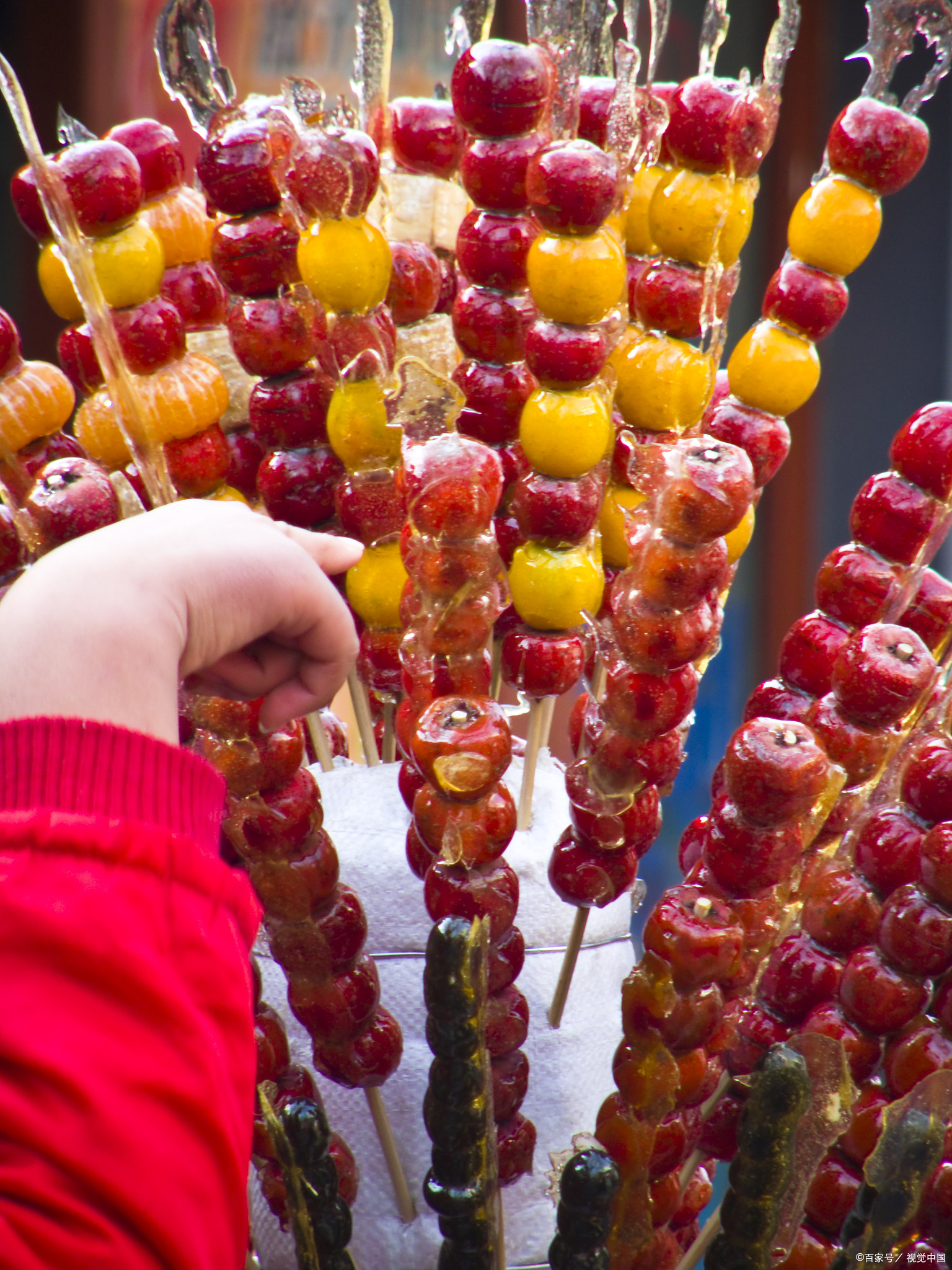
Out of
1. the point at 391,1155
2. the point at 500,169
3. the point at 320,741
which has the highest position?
the point at 500,169

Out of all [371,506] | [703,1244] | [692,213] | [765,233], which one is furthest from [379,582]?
[765,233]

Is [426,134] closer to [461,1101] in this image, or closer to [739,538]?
[739,538]

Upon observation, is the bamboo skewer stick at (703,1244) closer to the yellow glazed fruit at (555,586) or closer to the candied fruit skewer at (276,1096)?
the candied fruit skewer at (276,1096)

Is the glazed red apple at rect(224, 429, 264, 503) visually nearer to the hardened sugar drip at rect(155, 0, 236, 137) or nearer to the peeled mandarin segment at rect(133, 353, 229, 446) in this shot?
the peeled mandarin segment at rect(133, 353, 229, 446)

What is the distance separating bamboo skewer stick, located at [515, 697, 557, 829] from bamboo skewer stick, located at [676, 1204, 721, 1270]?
215 millimetres

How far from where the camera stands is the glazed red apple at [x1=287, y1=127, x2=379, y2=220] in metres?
0.54

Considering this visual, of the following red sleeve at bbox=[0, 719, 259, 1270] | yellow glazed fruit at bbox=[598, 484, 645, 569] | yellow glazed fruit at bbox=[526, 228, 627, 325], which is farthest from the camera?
A: yellow glazed fruit at bbox=[598, 484, 645, 569]

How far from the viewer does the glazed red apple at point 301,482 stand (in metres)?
0.63

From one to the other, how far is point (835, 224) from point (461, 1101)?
0.45 meters

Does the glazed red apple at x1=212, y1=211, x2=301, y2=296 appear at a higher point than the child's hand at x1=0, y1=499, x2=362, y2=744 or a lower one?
higher

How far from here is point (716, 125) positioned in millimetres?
582

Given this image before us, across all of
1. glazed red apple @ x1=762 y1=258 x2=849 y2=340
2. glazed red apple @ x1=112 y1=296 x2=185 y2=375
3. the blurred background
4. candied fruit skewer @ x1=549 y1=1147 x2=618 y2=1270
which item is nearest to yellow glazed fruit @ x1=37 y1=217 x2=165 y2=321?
glazed red apple @ x1=112 y1=296 x2=185 y2=375

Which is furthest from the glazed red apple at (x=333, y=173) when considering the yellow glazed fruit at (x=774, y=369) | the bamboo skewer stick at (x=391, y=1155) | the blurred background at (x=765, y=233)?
the blurred background at (x=765, y=233)

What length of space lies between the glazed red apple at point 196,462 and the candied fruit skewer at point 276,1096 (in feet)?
0.81
